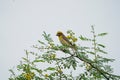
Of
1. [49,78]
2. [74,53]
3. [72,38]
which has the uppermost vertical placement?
[72,38]

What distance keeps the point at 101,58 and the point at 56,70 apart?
4.63ft

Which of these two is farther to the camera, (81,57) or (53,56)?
(53,56)

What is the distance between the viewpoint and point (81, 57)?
6.56 m

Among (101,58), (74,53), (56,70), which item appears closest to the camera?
(74,53)

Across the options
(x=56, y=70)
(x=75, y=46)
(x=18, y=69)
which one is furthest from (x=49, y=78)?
(x=75, y=46)

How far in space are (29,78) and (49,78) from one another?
1.88 feet

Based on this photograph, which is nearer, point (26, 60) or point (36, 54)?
point (36, 54)

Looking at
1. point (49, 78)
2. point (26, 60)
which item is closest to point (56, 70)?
point (49, 78)

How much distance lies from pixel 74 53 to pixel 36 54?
4.12ft

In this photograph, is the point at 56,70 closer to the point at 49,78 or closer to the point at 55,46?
the point at 49,78

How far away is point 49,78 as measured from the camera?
7.96 m

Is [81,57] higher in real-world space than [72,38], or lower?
lower

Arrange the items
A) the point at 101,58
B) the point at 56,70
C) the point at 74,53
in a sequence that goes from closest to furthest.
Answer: the point at 74,53, the point at 101,58, the point at 56,70

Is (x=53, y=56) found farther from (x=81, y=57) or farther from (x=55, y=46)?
(x=81, y=57)
